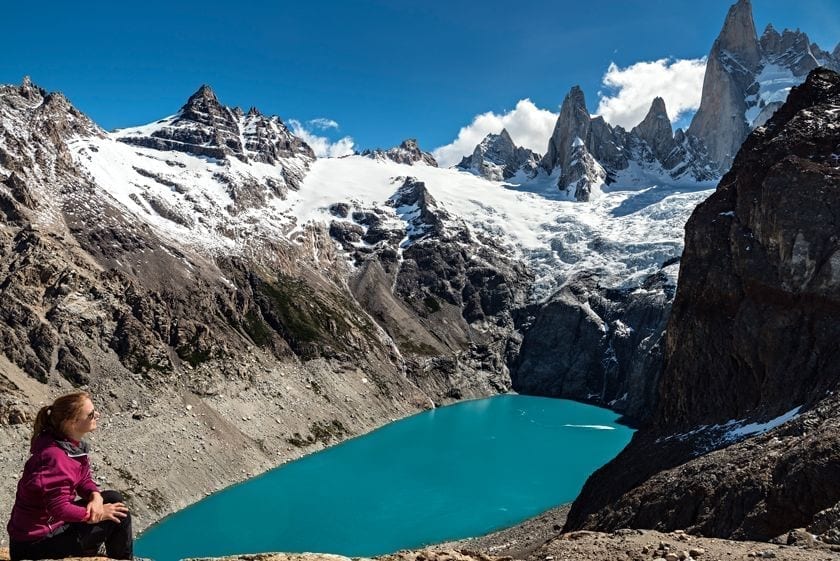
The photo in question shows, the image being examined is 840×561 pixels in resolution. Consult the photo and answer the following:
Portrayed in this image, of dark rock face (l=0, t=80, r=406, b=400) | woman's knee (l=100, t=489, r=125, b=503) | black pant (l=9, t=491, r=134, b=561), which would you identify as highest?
dark rock face (l=0, t=80, r=406, b=400)

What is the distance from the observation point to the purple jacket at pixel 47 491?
32.2 ft

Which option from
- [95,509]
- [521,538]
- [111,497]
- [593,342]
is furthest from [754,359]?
[593,342]

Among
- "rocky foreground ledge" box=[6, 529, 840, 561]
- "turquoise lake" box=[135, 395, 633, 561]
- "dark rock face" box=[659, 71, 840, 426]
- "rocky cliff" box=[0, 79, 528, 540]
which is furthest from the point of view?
"rocky cliff" box=[0, 79, 528, 540]

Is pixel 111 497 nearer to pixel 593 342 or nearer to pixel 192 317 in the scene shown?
pixel 192 317

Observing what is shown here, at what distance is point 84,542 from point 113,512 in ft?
2.41

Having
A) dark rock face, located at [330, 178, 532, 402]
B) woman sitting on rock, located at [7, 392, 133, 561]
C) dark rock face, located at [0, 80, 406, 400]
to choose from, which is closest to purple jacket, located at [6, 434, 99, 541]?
woman sitting on rock, located at [7, 392, 133, 561]

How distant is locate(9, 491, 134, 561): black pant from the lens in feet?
33.5

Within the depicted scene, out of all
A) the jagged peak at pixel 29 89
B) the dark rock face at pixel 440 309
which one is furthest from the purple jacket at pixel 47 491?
the jagged peak at pixel 29 89

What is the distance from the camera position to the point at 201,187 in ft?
593

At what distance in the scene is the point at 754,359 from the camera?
48.2 metres

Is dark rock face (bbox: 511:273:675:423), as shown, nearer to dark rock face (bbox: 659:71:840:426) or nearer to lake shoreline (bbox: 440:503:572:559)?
lake shoreline (bbox: 440:503:572:559)

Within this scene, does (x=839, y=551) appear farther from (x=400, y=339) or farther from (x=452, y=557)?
(x=400, y=339)

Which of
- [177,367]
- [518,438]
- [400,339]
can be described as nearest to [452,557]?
[177,367]

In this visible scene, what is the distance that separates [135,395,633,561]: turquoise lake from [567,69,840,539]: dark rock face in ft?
90.3
